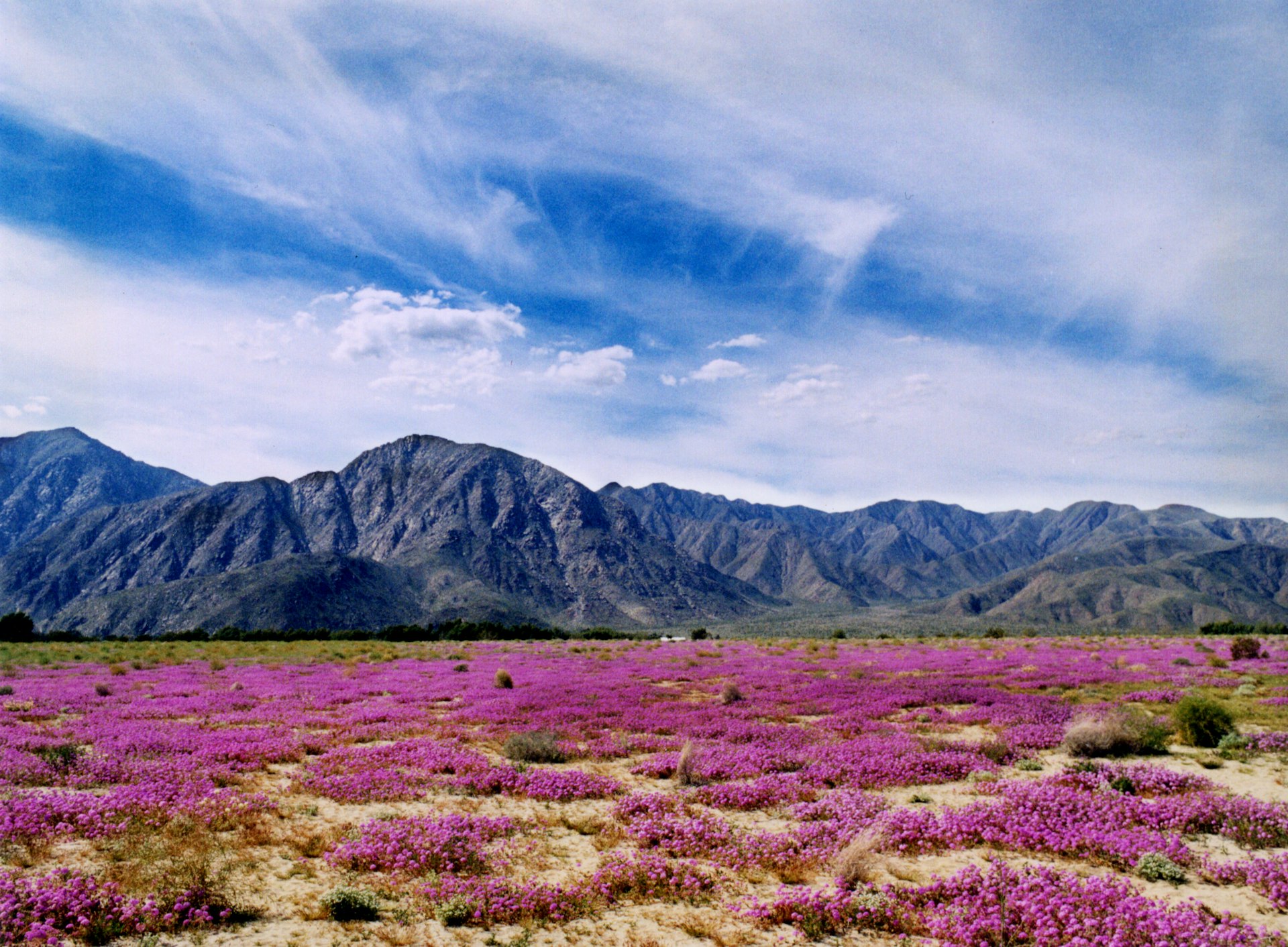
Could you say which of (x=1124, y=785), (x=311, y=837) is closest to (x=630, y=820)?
(x=311, y=837)

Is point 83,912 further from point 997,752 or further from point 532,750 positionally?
point 997,752

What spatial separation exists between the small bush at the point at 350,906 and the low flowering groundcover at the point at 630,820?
0.22 ft

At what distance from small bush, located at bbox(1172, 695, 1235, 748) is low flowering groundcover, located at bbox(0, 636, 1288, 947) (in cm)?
57

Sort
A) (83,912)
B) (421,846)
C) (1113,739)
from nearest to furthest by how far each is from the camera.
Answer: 1. (83,912)
2. (421,846)
3. (1113,739)

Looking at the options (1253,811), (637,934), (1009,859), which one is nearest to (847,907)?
(637,934)

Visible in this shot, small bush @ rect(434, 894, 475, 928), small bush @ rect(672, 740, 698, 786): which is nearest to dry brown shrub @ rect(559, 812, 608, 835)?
small bush @ rect(672, 740, 698, 786)

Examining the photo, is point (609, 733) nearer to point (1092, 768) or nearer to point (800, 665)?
point (1092, 768)

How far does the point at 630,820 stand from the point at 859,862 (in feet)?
12.8

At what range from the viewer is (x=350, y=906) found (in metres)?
7.20

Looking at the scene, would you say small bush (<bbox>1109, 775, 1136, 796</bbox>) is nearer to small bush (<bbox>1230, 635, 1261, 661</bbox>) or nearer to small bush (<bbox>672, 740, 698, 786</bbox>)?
small bush (<bbox>672, 740, 698, 786</bbox>)

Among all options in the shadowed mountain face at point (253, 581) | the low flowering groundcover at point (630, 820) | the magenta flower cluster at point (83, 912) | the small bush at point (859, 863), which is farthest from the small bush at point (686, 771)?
the shadowed mountain face at point (253, 581)

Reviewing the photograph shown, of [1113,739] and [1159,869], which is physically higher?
[1159,869]

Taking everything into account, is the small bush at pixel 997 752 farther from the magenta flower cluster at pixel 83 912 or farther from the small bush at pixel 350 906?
the magenta flower cluster at pixel 83 912

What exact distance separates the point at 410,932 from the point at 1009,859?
779 centimetres
